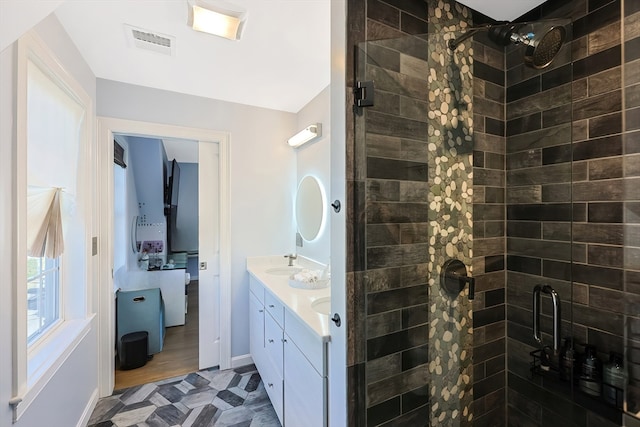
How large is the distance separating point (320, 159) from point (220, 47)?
1.09 meters

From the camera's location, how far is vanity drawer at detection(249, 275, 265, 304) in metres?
2.19

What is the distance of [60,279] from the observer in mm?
1821

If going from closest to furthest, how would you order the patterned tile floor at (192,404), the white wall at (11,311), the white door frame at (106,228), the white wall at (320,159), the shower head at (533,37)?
the white wall at (11,311), the shower head at (533,37), the patterned tile floor at (192,404), the white door frame at (106,228), the white wall at (320,159)

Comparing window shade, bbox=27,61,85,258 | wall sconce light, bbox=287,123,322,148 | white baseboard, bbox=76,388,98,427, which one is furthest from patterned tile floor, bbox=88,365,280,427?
wall sconce light, bbox=287,123,322,148

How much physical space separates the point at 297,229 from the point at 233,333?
1180mm

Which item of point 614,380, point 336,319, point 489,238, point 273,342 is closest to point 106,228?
point 273,342

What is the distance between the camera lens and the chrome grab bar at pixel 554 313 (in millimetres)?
1275

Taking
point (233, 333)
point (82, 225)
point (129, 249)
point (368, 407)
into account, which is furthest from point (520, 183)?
point (129, 249)

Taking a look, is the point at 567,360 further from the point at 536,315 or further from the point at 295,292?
the point at 295,292

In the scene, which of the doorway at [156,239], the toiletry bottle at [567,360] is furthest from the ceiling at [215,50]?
the toiletry bottle at [567,360]

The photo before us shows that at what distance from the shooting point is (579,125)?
130cm

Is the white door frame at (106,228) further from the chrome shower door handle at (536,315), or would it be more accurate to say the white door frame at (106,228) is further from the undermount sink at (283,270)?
the chrome shower door handle at (536,315)

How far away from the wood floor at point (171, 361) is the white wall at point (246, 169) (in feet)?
1.75

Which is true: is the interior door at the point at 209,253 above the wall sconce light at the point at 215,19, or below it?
below
